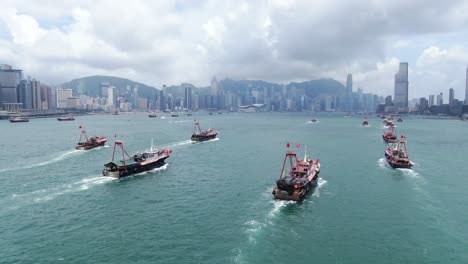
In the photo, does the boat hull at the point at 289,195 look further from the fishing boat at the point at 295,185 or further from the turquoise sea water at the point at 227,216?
the turquoise sea water at the point at 227,216

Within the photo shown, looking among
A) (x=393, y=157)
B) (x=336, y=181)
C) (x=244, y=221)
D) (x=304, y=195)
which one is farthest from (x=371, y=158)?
(x=244, y=221)

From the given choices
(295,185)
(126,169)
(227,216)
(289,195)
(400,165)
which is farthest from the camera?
(400,165)

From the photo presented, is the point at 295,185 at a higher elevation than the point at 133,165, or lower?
higher

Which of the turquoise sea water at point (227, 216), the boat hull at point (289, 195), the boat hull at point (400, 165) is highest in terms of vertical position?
the boat hull at point (400, 165)

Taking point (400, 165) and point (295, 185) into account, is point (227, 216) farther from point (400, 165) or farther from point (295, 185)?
point (400, 165)

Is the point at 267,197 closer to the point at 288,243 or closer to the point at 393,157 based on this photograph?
the point at 288,243

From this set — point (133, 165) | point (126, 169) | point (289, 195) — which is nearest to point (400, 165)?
point (289, 195)

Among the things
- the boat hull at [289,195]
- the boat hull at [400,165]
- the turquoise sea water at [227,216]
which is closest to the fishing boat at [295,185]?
the boat hull at [289,195]

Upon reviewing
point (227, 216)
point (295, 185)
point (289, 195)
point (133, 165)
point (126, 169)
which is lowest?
point (227, 216)

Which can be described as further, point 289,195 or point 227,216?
point 289,195
